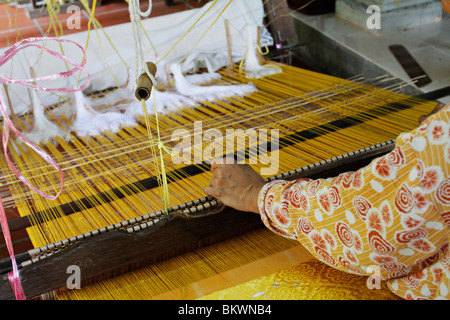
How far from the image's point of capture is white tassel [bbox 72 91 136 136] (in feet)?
7.25

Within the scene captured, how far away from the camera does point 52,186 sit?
1804 millimetres

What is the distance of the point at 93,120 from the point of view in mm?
2254

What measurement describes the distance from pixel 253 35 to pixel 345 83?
549 mm

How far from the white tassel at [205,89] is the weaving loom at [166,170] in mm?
36

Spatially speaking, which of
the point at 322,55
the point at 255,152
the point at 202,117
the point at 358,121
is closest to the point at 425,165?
the point at 255,152

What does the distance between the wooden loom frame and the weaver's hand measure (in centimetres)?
3

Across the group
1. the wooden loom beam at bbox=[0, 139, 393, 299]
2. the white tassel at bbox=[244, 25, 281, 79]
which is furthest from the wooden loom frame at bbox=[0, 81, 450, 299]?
the white tassel at bbox=[244, 25, 281, 79]

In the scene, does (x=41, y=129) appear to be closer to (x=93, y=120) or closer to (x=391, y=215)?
(x=93, y=120)

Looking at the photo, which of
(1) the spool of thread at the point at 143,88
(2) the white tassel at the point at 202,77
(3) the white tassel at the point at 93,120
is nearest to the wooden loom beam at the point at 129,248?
(1) the spool of thread at the point at 143,88

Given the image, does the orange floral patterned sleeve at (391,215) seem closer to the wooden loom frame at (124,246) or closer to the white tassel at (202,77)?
the wooden loom frame at (124,246)

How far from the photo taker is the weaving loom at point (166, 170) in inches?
54.3

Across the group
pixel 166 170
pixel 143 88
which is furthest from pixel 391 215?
pixel 166 170

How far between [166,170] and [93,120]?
1.77ft

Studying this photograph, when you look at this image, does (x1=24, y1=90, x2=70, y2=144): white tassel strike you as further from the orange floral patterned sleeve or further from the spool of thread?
the orange floral patterned sleeve
